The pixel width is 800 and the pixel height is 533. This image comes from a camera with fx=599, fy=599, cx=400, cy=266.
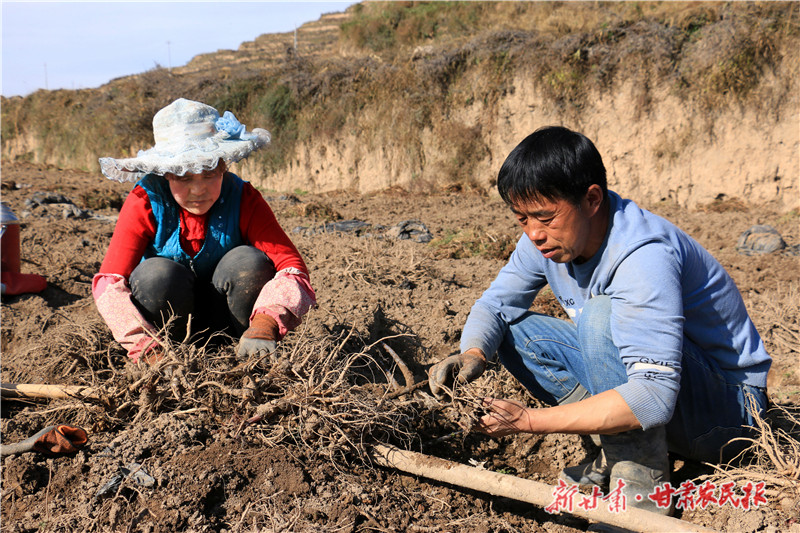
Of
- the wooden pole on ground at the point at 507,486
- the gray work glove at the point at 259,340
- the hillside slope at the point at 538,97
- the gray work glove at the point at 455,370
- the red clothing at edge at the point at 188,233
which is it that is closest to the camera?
the wooden pole on ground at the point at 507,486

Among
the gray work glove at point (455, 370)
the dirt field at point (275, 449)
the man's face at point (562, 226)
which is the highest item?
the man's face at point (562, 226)

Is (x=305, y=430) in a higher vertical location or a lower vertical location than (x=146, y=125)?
lower

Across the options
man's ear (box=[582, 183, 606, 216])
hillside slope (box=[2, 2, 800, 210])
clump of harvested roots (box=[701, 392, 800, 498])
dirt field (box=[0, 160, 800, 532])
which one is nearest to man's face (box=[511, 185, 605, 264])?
man's ear (box=[582, 183, 606, 216])

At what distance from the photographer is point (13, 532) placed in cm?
162

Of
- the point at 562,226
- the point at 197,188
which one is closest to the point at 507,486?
the point at 562,226

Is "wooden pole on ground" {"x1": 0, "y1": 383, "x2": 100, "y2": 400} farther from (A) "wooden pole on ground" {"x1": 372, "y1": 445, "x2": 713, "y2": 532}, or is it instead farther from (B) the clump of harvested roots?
(B) the clump of harvested roots

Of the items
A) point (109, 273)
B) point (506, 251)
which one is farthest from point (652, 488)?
point (506, 251)

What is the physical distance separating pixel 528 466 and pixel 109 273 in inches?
66.5

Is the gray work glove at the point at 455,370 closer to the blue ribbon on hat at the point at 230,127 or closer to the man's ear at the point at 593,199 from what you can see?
the man's ear at the point at 593,199

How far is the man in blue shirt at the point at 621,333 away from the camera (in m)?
1.50

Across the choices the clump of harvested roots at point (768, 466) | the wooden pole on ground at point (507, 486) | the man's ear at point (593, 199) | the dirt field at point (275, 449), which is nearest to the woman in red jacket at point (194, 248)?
the dirt field at point (275, 449)

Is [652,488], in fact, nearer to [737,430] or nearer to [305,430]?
[737,430]

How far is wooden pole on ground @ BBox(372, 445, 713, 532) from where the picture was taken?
147cm

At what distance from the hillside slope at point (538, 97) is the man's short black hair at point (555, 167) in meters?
7.23
